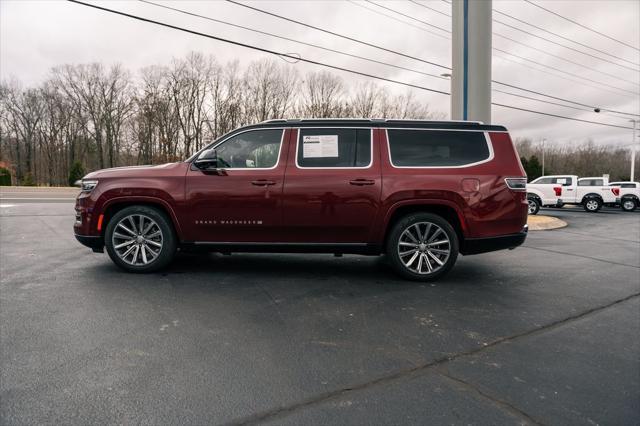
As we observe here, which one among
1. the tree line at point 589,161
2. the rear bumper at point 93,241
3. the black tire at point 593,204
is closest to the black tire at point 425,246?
the rear bumper at point 93,241

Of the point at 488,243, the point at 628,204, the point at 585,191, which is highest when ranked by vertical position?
the point at 585,191

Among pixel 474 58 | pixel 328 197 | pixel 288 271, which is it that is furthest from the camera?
pixel 474 58

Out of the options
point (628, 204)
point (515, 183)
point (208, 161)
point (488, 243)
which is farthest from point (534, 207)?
point (208, 161)

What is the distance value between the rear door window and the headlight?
2.70 meters

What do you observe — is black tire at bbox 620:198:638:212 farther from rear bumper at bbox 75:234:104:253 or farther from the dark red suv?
rear bumper at bbox 75:234:104:253

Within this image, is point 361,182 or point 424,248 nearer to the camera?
point 361,182

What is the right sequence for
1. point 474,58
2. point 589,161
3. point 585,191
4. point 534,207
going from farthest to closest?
point 589,161, point 585,191, point 534,207, point 474,58

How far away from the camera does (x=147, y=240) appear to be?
17.0 ft

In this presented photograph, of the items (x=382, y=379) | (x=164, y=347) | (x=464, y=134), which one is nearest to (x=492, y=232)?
(x=464, y=134)

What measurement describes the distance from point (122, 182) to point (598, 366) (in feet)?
17.6

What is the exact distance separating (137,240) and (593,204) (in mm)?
24195

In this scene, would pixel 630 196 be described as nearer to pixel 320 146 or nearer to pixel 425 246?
pixel 425 246

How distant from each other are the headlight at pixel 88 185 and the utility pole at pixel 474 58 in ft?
30.5

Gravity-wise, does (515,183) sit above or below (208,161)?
below
